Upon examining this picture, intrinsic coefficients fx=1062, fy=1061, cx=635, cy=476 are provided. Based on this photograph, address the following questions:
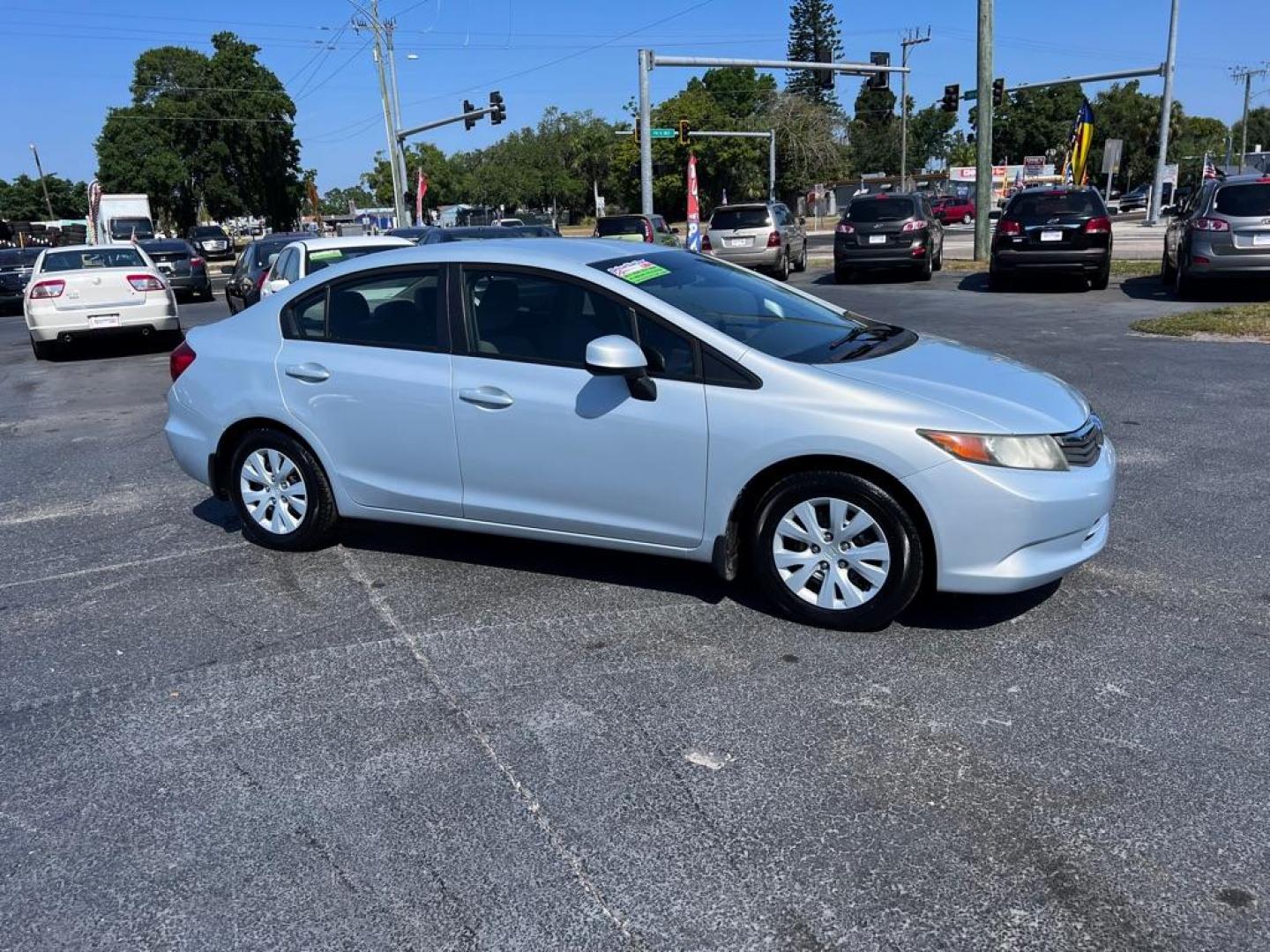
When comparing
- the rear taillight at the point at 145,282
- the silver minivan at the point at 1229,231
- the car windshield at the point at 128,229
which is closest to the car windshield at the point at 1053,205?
the silver minivan at the point at 1229,231

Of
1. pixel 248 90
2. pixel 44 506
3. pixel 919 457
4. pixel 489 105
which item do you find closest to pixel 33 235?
pixel 248 90

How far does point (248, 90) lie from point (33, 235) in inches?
980

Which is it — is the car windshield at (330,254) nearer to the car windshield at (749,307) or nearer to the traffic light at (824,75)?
the car windshield at (749,307)

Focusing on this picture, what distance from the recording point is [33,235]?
74812 mm

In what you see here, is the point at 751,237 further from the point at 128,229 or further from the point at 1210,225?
the point at 128,229

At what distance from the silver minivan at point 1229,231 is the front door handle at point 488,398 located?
43.2 feet

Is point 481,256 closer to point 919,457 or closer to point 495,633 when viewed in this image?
point 495,633

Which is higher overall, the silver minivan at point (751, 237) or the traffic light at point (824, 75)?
the traffic light at point (824, 75)

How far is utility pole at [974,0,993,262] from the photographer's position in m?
21.7

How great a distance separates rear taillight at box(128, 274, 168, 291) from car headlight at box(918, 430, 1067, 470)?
13.3 metres

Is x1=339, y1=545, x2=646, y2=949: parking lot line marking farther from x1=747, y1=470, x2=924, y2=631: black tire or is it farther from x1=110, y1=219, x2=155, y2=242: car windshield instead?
x1=110, y1=219, x2=155, y2=242: car windshield

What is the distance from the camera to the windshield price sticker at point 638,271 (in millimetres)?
4750

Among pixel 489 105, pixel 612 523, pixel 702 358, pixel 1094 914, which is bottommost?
pixel 1094 914

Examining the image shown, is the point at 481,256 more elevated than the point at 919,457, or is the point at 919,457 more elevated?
the point at 481,256
